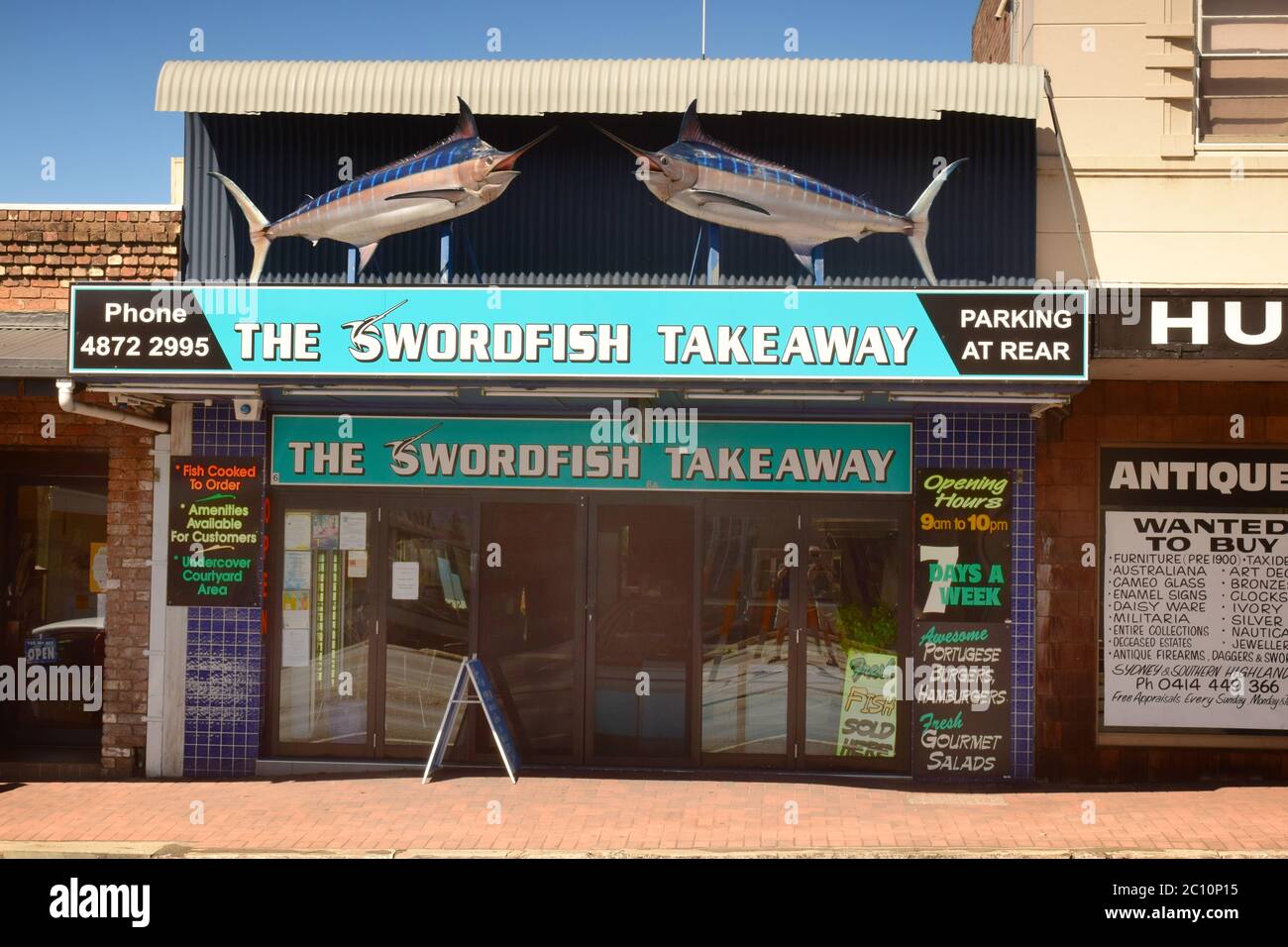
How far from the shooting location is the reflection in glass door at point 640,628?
1038 cm

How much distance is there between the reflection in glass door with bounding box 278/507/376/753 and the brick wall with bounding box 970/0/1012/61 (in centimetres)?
782

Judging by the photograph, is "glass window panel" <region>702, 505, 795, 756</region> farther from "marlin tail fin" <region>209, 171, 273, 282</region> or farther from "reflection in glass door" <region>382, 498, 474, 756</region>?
"marlin tail fin" <region>209, 171, 273, 282</region>

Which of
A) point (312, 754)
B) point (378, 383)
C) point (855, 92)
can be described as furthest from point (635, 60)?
point (312, 754)

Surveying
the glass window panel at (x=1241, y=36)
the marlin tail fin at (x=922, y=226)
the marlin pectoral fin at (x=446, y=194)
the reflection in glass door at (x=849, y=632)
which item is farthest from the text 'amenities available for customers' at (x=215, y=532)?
the glass window panel at (x=1241, y=36)

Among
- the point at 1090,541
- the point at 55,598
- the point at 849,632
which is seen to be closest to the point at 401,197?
Answer: the point at 55,598

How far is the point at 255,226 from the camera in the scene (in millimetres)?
10453

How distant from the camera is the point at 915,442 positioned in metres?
10.2

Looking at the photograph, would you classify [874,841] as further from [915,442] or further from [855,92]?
[855,92]

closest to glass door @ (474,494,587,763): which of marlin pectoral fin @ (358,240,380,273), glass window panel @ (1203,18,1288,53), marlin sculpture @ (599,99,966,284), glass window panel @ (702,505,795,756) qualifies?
glass window panel @ (702,505,795,756)

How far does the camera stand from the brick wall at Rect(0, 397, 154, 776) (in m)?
10.4

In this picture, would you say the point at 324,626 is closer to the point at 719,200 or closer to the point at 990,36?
the point at 719,200

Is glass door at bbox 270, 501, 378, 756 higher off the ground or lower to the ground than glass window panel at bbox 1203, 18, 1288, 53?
lower

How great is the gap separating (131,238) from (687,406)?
4930 millimetres

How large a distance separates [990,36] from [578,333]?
25.3 ft
